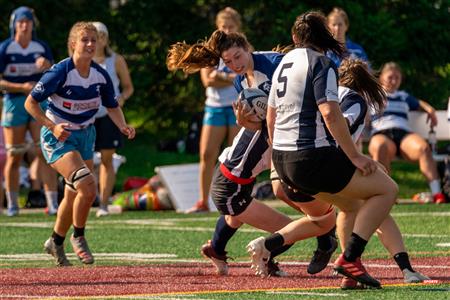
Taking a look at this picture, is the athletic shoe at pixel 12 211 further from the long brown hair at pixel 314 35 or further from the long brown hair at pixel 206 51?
the long brown hair at pixel 314 35

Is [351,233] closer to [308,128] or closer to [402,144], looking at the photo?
[308,128]

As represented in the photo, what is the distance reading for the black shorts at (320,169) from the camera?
8.99m

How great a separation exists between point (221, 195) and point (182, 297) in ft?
5.38

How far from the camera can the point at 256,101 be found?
32.7 feet

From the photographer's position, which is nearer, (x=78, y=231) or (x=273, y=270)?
(x=273, y=270)

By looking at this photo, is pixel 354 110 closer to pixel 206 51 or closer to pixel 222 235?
pixel 206 51

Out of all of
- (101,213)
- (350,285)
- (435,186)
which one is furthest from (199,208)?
(350,285)

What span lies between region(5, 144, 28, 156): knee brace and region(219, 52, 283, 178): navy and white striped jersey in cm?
698

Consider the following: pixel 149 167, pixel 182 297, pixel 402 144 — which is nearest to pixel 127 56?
pixel 149 167

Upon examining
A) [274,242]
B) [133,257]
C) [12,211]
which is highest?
[274,242]

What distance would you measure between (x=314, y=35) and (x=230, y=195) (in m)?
1.52

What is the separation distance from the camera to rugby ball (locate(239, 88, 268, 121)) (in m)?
9.95

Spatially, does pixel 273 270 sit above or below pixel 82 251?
above

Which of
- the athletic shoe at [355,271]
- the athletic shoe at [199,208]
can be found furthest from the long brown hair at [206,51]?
the athletic shoe at [199,208]
